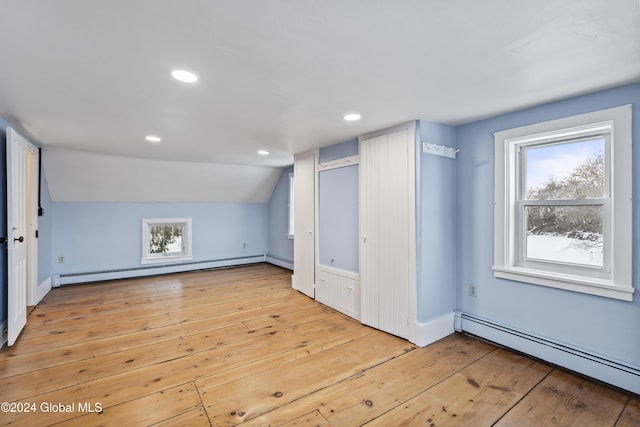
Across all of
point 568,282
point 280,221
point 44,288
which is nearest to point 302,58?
point 568,282

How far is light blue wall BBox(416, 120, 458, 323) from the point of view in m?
2.82

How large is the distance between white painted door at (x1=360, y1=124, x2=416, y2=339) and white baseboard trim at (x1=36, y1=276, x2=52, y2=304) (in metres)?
4.26

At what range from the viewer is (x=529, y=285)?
2562mm

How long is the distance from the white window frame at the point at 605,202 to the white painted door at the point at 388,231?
772 mm

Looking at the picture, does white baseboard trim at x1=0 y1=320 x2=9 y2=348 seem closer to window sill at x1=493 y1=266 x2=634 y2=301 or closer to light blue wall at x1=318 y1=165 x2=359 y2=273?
light blue wall at x1=318 y1=165 x2=359 y2=273

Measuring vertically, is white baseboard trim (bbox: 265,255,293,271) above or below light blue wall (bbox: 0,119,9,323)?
below

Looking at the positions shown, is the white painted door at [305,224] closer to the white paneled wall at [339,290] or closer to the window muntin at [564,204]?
the white paneled wall at [339,290]

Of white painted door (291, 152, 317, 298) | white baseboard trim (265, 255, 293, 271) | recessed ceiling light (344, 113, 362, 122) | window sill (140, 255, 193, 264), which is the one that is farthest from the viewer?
white baseboard trim (265, 255, 293, 271)

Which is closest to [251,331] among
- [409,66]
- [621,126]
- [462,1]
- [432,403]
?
[432,403]

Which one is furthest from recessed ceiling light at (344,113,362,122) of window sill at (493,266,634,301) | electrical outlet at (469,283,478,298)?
electrical outlet at (469,283,478,298)

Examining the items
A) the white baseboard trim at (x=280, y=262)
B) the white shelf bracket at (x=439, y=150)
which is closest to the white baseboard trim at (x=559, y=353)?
the white shelf bracket at (x=439, y=150)

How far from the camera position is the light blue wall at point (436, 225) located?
282cm

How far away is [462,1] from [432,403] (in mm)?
2219

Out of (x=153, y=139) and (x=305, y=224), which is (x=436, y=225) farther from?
(x=153, y=139)
